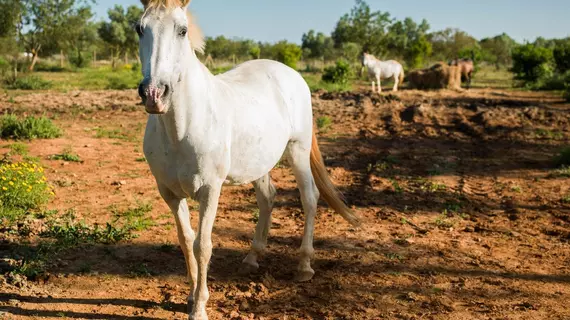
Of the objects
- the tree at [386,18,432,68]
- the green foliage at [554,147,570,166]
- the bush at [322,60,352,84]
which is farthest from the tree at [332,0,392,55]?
the green foliage at [554,147,570,166]

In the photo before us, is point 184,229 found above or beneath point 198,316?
above

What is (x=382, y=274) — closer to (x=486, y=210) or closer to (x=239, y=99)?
(x=239, y=99)

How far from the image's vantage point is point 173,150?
8.70 ft

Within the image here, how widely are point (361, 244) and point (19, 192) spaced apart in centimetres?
356

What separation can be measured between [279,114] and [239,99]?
Result: 1.67 feet

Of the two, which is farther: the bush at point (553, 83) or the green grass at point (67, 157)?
the bush at point (553, 83)

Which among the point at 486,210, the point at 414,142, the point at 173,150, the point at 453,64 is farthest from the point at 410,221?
the point at 453,64

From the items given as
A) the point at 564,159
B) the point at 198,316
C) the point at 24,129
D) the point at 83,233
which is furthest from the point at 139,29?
the point at 564,159

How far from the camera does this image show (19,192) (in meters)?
4.73

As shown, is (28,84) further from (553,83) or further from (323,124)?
(553,83)

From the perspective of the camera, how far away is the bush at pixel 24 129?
8047 millimetres

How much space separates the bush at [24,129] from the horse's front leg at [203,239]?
6.56 m

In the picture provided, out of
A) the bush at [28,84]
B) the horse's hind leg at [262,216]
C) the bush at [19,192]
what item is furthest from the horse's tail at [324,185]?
the bush at [28,84]

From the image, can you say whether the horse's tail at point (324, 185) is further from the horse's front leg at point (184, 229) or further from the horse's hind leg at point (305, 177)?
the horse's front leg at point (184, 229)
